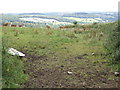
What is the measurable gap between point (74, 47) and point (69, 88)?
398cm

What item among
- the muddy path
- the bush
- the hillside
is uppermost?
the hillside

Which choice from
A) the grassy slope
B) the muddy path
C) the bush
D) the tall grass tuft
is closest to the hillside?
the tall grass tuft

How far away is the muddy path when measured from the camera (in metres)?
3.93

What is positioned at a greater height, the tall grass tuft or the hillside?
the hillside

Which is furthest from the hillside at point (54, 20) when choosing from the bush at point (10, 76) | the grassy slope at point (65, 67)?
the bush at point (10, 76)

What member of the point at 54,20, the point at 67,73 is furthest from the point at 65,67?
the point at 54,20

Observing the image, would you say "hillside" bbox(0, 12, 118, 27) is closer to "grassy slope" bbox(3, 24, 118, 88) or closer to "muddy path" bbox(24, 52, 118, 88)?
"grassy slope" bbox(3, 24, 118, 88)

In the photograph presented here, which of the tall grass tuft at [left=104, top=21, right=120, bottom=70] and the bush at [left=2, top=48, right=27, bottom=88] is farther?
the tall grass tuft at [left=104, top=21, right=120, bottom=70]

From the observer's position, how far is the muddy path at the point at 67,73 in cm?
393

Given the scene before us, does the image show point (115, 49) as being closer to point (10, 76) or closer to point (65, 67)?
point (65, 67)

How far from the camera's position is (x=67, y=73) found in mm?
4602

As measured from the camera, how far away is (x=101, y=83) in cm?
400

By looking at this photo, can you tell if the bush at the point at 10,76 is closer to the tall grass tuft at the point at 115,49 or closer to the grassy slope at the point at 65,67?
the grassy slope at the point at 65,67

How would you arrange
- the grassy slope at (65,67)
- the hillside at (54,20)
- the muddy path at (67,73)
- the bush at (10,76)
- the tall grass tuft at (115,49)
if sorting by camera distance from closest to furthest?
the bush at (10,76) < the muddy path at (67,73) < the grassy slope at (65,67) < the tall grass tuft at (115,49) < the hillside at (54,20)
